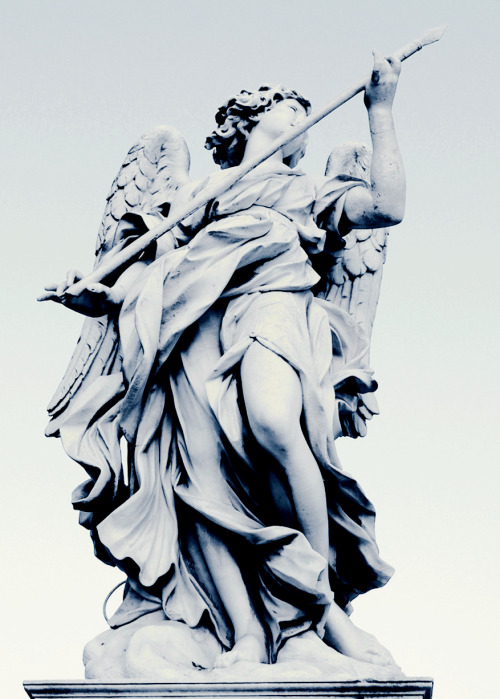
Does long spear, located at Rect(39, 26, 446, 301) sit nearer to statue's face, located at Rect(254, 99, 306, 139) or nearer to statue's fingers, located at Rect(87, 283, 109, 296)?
statue's fingers, located at Rect(87, 283, 109, 296)

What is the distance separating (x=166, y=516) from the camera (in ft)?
23.3

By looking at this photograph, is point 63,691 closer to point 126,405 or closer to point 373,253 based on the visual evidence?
point 126,405

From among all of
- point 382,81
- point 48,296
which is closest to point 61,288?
point 48,296

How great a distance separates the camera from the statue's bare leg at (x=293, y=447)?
670cm

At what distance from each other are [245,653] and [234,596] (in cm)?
35

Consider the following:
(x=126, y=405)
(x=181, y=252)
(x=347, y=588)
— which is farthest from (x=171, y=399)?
(x=347, y=588)

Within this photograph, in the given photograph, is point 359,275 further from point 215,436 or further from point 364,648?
point 364,648

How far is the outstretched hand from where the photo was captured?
292 inches

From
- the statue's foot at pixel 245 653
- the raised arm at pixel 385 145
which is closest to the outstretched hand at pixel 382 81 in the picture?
the raised arm at pixel 385 145

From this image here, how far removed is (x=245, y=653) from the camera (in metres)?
6.55

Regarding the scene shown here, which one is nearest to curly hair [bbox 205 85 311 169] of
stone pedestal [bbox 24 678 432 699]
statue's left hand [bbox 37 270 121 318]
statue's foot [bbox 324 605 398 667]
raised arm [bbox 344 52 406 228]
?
raised arm [bbox 344 52 406 228]

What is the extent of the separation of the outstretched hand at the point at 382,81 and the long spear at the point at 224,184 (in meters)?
0.05

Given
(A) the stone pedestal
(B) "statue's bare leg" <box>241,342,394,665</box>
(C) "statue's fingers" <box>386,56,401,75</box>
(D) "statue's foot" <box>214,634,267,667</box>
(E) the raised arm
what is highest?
(C) "statue's fingers" <box>386,56,401,75</box>

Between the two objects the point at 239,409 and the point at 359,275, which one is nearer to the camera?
the point at 239,409
